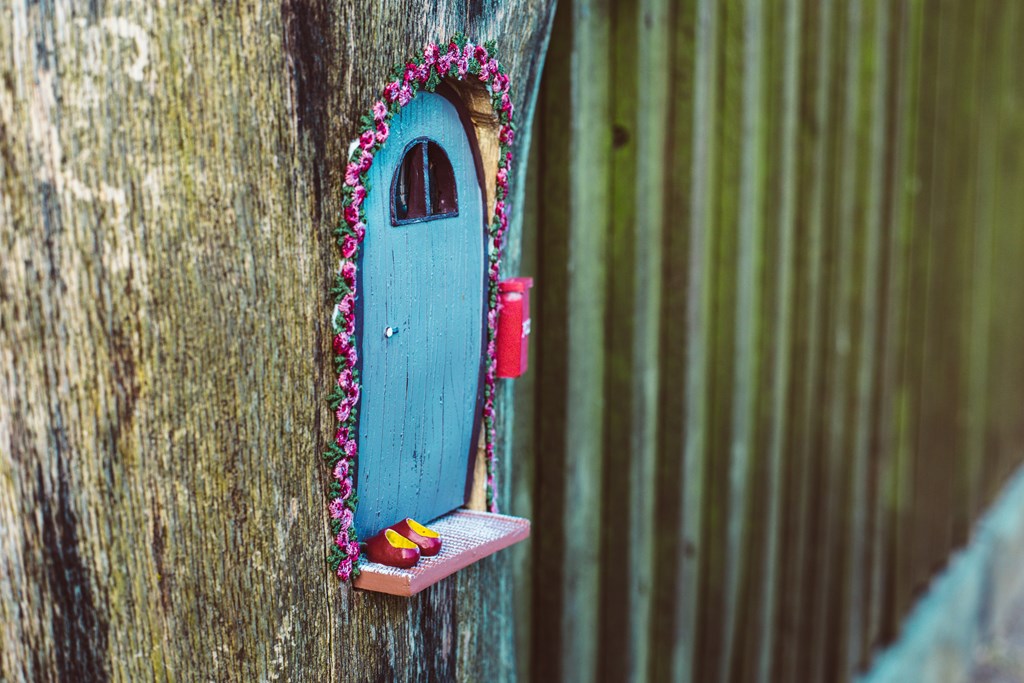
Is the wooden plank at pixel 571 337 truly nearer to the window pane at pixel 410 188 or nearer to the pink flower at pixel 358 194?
the window pane at pixel 410 188

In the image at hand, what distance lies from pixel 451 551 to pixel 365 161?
519mm

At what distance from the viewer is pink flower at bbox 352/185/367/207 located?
1.16 meters

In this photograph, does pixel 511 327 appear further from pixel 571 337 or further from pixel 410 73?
pixel 571 337

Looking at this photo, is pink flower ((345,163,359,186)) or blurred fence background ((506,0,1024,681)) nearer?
pink flower ((345,163,359,186))

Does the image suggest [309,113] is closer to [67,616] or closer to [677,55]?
[67,616]

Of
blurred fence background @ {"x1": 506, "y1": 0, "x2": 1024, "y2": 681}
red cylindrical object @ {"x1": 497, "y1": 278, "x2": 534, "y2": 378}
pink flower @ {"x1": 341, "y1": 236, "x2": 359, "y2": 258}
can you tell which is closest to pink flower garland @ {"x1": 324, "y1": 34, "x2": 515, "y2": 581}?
pink flower @ {"x1": 341, "y1": 236, "x2": 359, "y2": 258}

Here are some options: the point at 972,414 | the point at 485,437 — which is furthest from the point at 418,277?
A: the point at 972,414

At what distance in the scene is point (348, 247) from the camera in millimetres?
1163

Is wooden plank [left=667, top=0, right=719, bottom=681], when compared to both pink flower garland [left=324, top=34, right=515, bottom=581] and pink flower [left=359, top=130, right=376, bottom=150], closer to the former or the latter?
pink flower garland [left=324, top=34, right=515, bottom=581]

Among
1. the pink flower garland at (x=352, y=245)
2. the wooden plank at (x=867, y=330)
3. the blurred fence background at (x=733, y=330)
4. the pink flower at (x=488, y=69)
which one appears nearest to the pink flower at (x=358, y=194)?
the pink flower garland at (x=352, y=245)

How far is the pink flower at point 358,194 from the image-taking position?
116 centimetres

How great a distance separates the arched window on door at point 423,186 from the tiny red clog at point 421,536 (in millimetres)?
387

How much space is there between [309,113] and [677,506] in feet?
6.20

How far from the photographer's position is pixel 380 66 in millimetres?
1185
